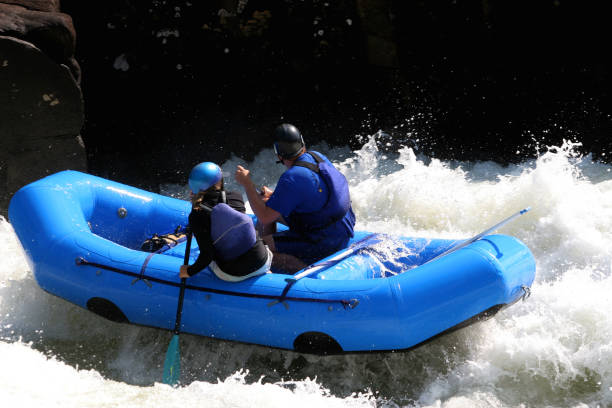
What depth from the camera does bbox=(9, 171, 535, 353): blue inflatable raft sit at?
11.6ft

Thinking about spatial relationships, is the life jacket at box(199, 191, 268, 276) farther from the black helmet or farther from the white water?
the white water

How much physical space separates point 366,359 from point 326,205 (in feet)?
3.24

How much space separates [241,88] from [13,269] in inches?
147

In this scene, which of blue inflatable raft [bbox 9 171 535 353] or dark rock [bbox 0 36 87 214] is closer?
blue inflatable raft [bbox 9 171 535 353]

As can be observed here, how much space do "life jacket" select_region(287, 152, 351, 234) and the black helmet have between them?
78 mm

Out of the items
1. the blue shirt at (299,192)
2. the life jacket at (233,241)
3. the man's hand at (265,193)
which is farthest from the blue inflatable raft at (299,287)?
the man's hand at (265,193)

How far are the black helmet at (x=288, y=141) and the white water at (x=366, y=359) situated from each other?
123cm

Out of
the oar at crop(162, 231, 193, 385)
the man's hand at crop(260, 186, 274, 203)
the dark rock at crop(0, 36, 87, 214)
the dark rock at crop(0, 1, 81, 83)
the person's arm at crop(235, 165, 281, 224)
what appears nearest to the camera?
the oar at crop(162, 231, 193, 385)

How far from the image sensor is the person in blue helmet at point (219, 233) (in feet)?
11.6

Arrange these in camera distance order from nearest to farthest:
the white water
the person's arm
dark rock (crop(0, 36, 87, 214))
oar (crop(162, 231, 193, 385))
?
the white water < oar (crop(162, 231, 193, 385)) < the person's arm < dark rock (crop(0, 36, 87, 214))

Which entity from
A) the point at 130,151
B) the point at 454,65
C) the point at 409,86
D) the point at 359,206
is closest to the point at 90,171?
the point at 130,151

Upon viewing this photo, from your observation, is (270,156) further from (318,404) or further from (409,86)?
(318,404)

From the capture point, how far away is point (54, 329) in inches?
168

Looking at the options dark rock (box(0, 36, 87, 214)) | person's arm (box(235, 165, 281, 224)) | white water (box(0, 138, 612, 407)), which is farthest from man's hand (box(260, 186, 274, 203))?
dark rock (box(0, 36, 87, 214))
